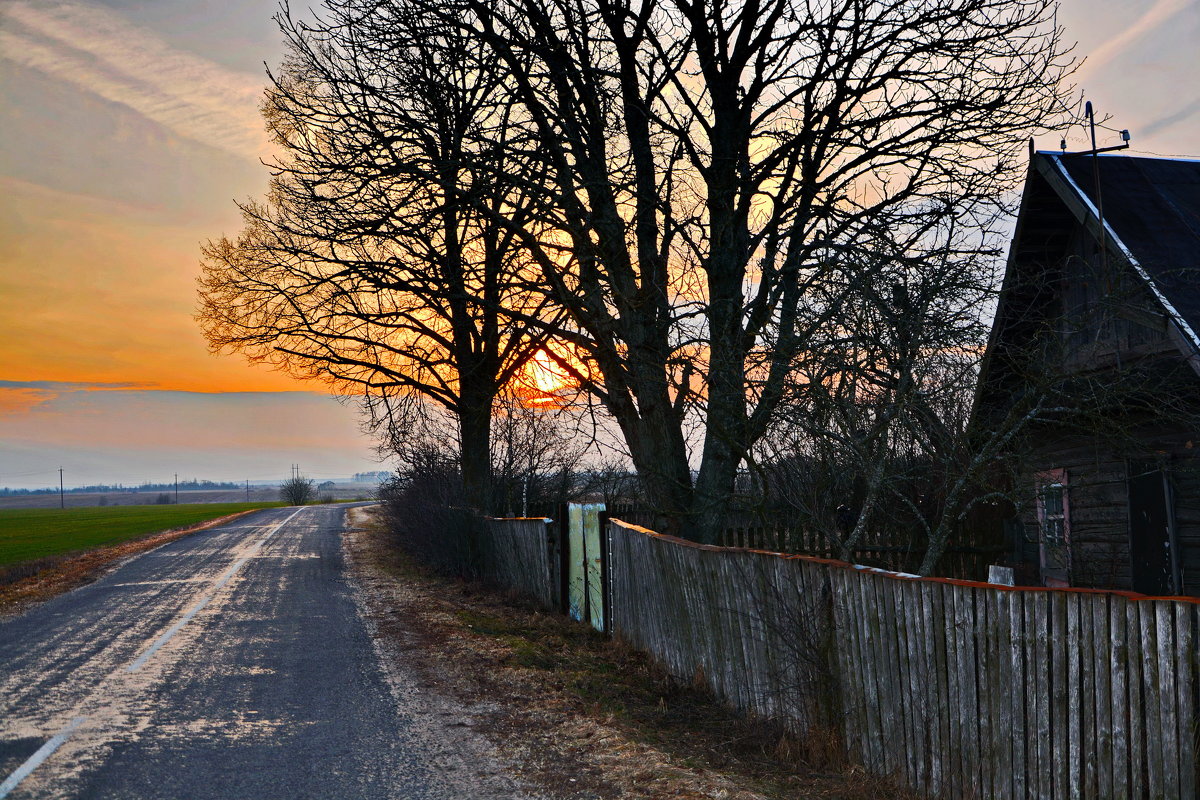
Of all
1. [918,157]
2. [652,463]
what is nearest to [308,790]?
[652,463]

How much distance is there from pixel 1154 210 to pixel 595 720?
9350 mm

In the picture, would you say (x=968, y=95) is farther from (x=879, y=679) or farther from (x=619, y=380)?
(x=879, y=679)

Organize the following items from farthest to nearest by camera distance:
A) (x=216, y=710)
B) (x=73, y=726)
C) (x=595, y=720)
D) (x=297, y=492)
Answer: (x=297, y=492), (x=216, y=710), (x=595, y=720), (x=73, y=726)

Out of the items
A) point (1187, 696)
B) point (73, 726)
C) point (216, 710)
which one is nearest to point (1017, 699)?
point (1187, 696)

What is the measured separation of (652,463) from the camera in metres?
11.5

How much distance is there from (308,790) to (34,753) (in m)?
2.20

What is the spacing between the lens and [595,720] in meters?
7.20

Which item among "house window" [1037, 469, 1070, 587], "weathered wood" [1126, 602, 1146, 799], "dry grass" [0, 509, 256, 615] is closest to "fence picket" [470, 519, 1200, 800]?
"weathered wood" [1126, 602, 1146, 799]

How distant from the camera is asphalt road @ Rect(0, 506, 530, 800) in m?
5.60

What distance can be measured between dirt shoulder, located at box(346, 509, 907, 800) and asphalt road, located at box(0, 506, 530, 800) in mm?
419

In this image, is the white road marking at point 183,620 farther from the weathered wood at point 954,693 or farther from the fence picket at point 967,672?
the weathered wood at point 954,693

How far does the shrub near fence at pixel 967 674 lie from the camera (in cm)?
389

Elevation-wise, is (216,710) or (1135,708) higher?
(1135,708)

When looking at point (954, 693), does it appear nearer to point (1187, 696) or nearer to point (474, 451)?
point (1187, 696)
